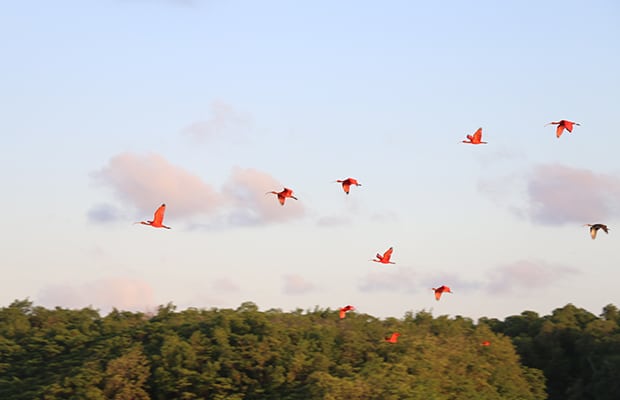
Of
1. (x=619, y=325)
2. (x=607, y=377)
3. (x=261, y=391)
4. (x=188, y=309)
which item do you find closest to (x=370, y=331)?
(x=261, y=391)

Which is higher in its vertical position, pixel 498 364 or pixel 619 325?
pixel 619 325

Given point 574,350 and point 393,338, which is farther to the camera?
point 574,350

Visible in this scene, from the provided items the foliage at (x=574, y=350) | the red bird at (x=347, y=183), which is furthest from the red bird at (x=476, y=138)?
the foliage at (x=574, y=350)

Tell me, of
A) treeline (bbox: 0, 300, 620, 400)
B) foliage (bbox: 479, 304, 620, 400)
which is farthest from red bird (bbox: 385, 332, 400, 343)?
foliage (bbox: 479, 304, 620, 400)

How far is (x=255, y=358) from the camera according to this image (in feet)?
143

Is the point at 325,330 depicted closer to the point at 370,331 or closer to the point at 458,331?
the point at 370,331

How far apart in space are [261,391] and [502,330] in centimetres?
2900

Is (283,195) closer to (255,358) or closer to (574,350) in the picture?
(255,358)

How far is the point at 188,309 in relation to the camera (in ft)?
171

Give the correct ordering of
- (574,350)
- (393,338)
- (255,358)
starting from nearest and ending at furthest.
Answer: (255,358), (393,338), (574,350)

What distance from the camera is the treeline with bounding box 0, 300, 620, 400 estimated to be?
42.5 meters

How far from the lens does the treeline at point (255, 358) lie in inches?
1674

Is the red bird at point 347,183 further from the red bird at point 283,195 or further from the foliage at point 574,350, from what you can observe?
the foliage at point 574,350

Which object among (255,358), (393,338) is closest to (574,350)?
(393,338)
